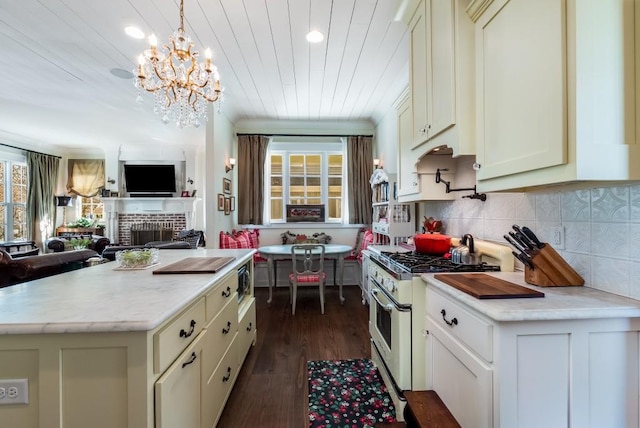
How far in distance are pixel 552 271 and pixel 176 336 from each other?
158cm

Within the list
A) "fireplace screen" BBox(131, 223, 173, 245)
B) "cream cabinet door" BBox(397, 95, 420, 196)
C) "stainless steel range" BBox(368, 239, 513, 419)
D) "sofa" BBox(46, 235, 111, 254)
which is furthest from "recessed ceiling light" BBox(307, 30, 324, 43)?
"fireplace screen" BBox(131, 223, 173, 245)

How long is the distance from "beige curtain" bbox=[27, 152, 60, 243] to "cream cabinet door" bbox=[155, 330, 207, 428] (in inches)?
294

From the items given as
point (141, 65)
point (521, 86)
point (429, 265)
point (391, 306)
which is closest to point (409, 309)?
point (391, 306)

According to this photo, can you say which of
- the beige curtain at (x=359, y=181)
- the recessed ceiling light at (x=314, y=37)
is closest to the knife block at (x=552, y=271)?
the recessed ceiling light at (x=314, y=37)

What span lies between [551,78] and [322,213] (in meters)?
4.23

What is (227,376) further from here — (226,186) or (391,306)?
(226,186)

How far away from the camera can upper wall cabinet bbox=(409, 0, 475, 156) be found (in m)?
1.53

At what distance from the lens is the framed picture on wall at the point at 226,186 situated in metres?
4.25

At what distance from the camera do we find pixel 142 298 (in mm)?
1177

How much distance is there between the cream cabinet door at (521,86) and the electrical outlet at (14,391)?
1.86 metres

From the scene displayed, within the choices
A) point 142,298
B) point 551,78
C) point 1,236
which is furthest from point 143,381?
point 1,236

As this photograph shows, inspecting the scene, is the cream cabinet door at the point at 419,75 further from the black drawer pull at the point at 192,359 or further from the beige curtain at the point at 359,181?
the beige curtain at the point at 359,181

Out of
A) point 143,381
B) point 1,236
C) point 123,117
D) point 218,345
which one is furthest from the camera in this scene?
point 1,236

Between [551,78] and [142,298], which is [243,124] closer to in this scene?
[142,298]
